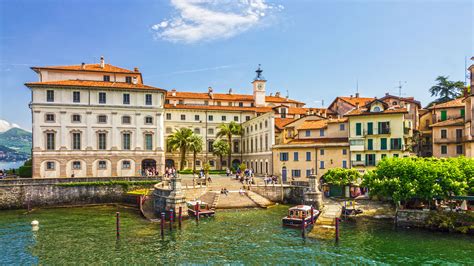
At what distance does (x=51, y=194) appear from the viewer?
4978cm

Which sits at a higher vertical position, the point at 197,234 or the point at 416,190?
the point at 416,190

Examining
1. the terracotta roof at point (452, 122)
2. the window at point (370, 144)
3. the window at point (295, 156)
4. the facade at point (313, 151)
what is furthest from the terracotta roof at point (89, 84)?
the terracotta roof at point (452, 122)

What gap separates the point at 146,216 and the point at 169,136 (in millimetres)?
33074

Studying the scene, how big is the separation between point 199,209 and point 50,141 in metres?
31.0

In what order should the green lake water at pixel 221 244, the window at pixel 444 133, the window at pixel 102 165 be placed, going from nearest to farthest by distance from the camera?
the green lake water at pixel 221 244
the window at pixel 444 133
the window at pixel 102 165

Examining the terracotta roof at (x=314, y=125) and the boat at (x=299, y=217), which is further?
the terracotta roof at (x=314, y=125)

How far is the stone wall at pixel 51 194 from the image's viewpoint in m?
48.7

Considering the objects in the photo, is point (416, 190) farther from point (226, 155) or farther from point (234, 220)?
point (226, 155)

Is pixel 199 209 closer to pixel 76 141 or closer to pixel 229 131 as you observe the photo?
pixel 76 141

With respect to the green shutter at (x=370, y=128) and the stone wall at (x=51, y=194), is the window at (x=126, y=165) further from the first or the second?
the green shutter at (x=370, y=128)

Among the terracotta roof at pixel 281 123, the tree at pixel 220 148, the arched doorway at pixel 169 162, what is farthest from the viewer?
the arched doorway at pixel 169 162

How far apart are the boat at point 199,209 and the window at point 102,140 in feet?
78.9

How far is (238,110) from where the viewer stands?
8012cm

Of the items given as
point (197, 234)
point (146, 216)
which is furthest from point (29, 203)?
point (197, 234)
